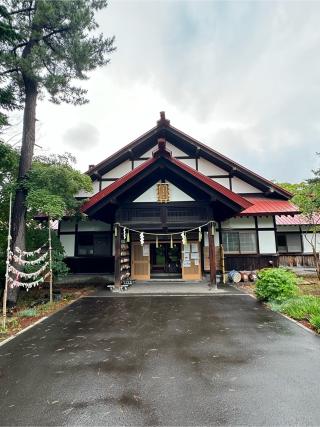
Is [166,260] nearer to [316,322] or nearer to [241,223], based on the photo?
[241,223]

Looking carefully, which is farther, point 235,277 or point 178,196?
point 235,277

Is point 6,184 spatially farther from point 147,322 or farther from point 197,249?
point 197,249

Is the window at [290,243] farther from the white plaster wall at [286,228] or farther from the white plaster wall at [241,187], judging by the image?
the white plaster wall at [241,187]

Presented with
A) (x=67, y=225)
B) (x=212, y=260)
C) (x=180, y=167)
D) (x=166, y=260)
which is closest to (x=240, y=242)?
(x=212, y=260)

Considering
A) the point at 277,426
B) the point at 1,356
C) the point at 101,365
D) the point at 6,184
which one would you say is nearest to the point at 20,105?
the point at 6,184

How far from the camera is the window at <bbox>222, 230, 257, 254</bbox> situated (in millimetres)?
14530

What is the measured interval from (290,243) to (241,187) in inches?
302

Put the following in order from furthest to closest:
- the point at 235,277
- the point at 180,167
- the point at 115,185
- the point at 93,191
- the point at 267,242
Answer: the point at 93,191, the point at 267,242, the point at 235,277, the point at 180,167, the point at 115,185

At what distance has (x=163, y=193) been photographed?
38.9 feet

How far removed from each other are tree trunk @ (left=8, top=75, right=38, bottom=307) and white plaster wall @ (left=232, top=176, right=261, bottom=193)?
11491 mm

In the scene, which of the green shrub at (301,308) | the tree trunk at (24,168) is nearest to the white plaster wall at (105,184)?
the tree trunk at (24,168)

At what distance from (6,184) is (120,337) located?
777cm

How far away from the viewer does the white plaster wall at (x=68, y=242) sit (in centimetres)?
1460

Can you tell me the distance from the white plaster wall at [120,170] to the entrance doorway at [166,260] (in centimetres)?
566
